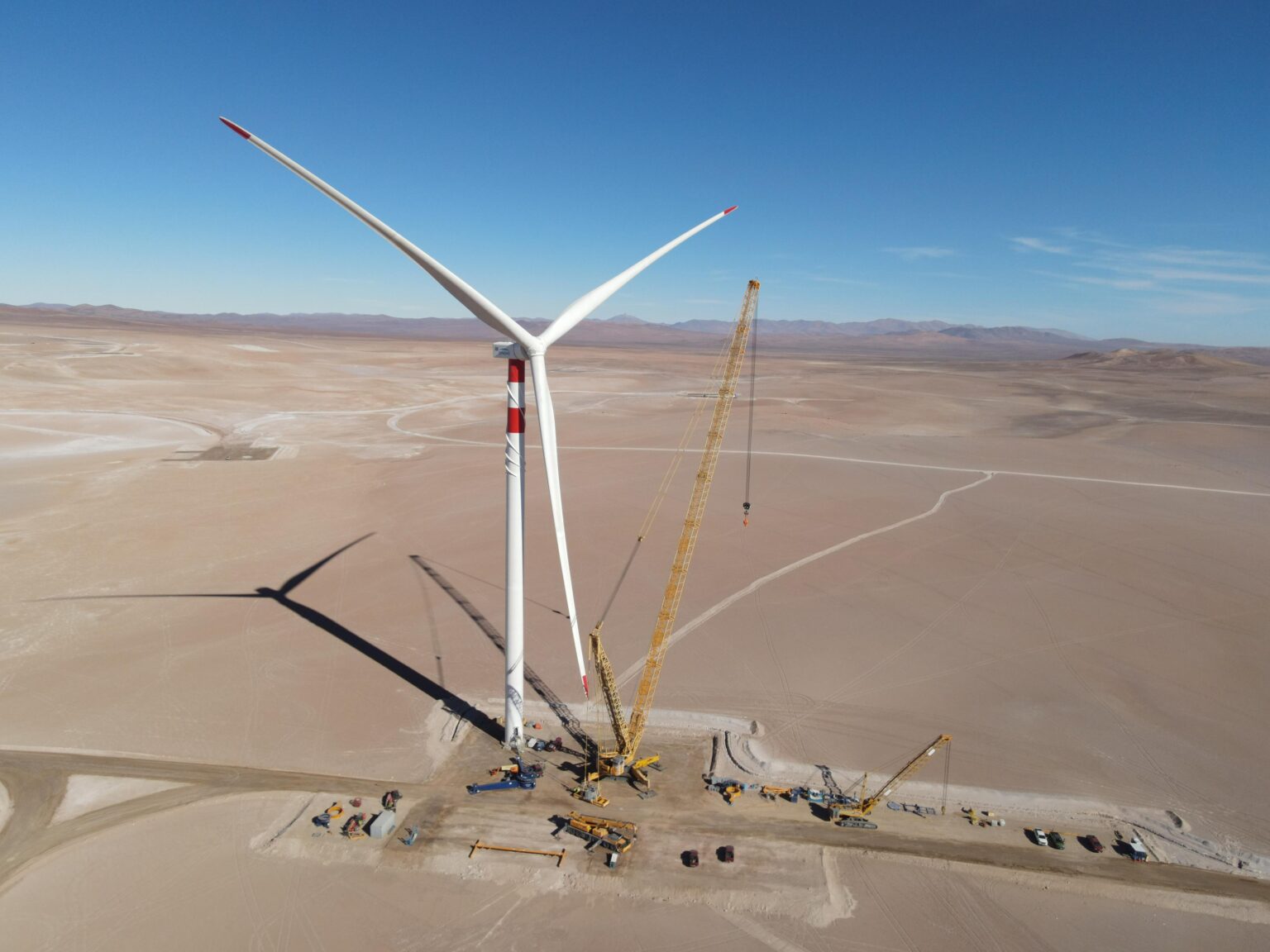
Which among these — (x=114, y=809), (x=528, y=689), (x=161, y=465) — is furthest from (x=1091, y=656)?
(x=161, y=465)

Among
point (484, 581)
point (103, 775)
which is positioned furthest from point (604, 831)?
point (484, 581)

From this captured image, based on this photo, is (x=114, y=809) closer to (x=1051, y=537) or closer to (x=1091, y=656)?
(x=1091, y=656)

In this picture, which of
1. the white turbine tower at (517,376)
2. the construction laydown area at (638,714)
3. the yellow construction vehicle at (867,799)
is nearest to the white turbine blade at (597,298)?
the white turbine tower at (517,376)

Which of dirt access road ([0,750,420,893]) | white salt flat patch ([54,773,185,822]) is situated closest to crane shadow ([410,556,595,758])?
dirt access road ([0,750,420,893])

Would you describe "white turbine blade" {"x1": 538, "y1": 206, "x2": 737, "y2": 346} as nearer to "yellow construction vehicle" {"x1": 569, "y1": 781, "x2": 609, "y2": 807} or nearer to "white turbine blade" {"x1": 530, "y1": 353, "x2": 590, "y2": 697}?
"white turbine blade" {"x1": 530, "y1": 353, "x2": 590, "y2": 697}

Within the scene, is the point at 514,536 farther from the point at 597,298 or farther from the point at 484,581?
the point at 484,581

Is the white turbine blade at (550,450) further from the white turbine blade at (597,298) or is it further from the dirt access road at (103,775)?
the dirt access road at (103,775)
